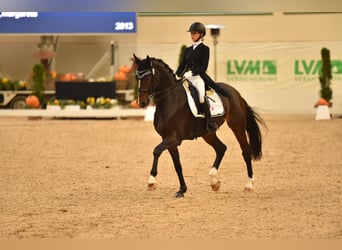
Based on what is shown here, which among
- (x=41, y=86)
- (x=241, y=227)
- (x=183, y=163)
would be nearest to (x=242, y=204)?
(x=241, y=227)

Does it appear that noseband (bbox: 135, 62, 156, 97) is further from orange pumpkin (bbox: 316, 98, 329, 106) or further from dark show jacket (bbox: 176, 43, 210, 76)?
orange pumpkin (bbox: 316, 98, 329, 106)

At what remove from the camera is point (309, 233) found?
22.1ft

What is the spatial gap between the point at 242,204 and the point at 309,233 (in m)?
1.66

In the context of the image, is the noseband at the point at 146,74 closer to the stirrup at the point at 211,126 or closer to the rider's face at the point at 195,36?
the rider's face at the point at 195,36

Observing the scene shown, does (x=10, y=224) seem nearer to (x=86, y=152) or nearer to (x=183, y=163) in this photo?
(x=183, y=163)

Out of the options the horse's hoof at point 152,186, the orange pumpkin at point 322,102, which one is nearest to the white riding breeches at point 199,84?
the horse's hoof at point 152,186

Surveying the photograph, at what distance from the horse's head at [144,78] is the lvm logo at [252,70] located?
526 inches

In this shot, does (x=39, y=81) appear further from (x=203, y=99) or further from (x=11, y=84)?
(x=203, y=99)

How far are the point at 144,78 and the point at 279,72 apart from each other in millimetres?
13641

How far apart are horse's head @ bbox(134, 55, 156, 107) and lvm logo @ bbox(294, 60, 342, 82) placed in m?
13.7

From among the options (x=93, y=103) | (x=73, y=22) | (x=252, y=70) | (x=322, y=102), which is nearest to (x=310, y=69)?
(x=252, y=70)

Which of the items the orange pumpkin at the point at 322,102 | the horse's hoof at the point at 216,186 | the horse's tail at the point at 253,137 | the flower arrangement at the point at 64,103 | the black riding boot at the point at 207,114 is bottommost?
the flower arrangement at the point at 64,103

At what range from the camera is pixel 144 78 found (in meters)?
8.67

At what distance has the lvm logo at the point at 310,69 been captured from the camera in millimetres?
21938
